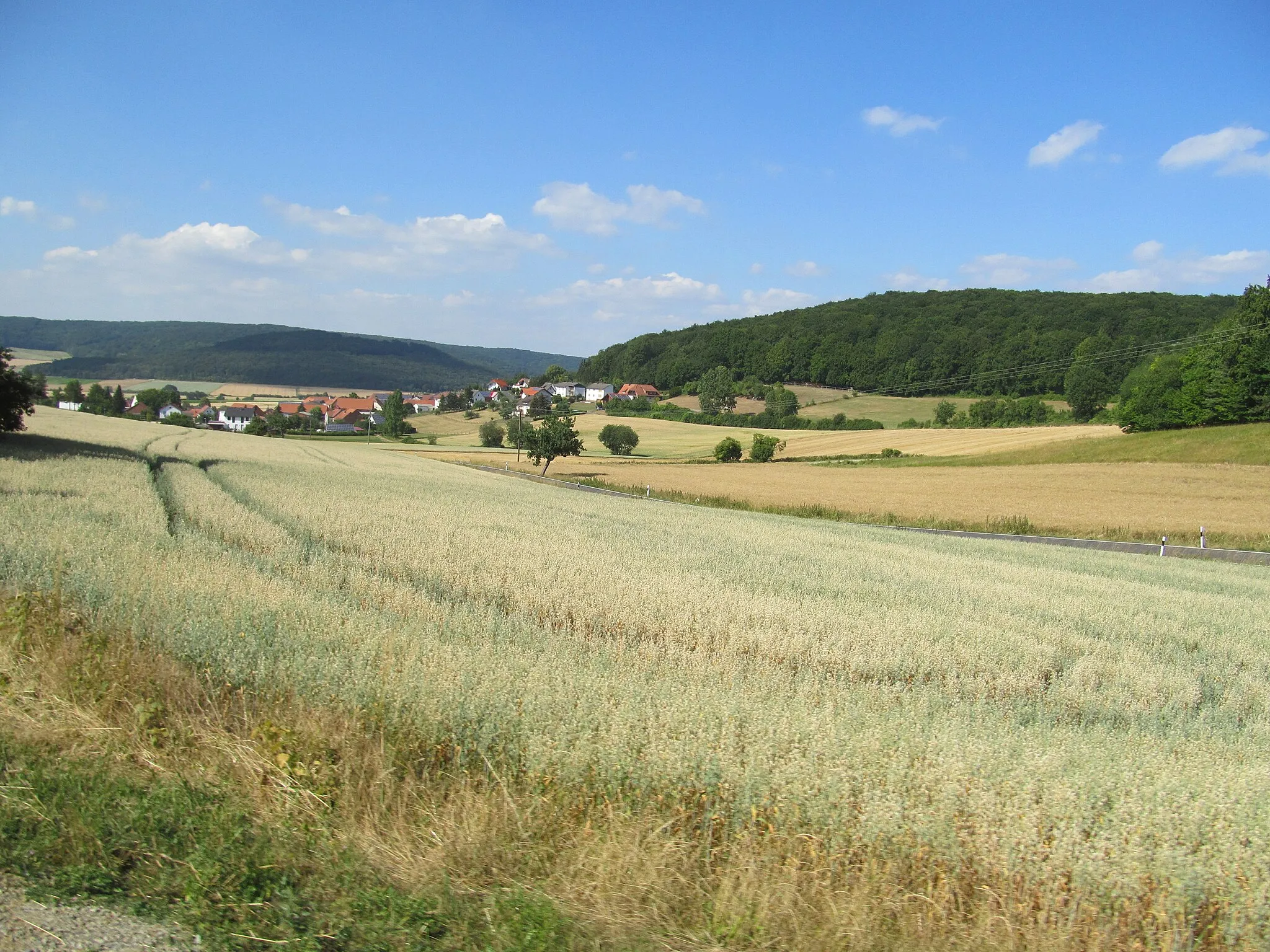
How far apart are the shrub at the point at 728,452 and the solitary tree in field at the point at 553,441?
15.6m

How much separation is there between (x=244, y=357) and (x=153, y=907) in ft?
696

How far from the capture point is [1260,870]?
369 centimetres

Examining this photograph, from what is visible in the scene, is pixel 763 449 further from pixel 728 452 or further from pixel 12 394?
pixel 12 394

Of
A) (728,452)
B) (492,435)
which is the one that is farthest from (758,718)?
(492,435)

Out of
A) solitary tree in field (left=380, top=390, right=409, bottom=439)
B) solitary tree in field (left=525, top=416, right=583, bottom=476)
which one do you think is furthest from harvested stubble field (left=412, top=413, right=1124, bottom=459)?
solitary tree in field (left=525, top=416, right=583, bottom=476)

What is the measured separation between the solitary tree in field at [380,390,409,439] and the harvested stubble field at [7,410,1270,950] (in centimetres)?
8364

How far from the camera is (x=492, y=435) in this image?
85.1 metres

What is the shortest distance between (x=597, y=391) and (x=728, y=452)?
82.5m

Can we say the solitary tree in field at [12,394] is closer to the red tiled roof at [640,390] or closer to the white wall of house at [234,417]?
the white wall of house at [234,417]

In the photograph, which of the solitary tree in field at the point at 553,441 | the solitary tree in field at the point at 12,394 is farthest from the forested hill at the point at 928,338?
the solitary tree in field at the point at 12,394

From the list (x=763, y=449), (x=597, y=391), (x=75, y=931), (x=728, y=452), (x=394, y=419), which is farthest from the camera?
(x=597, y=391)

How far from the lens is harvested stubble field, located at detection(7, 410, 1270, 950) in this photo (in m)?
3.56

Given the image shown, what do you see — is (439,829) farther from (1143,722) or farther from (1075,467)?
(1075,467)

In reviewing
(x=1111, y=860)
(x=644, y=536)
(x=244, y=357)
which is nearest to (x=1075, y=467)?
(x=644, y=536)
